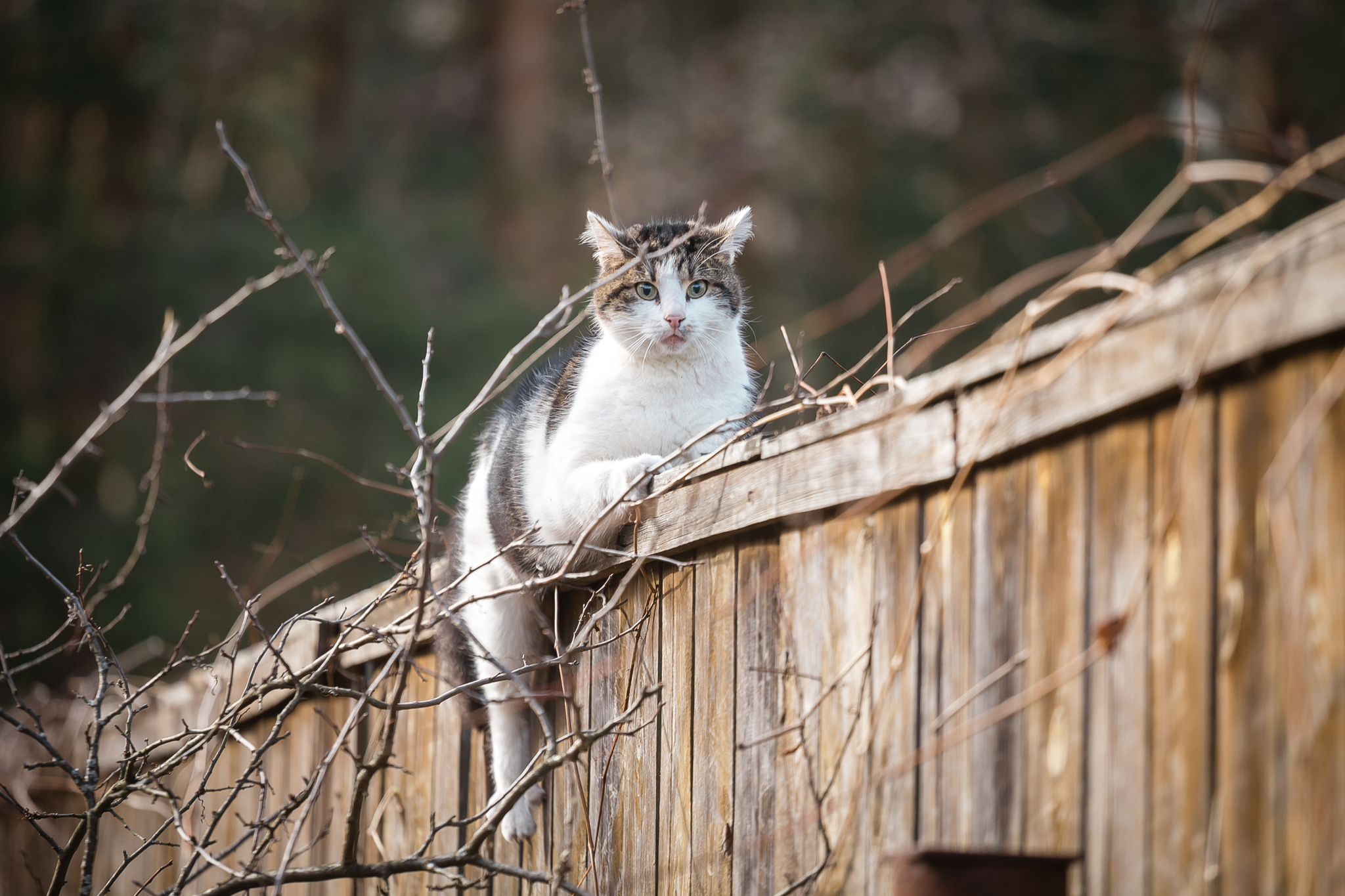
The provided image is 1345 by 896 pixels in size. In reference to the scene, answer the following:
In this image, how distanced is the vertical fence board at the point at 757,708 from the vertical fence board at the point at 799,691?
0.02m

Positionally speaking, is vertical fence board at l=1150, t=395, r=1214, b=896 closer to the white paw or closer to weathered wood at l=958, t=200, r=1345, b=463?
weathered wood at l=958, t=200, r=1345, b=463

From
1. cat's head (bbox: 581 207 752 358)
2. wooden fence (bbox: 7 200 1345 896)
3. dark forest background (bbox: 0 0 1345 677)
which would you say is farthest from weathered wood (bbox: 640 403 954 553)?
dark forest background (bbox: 0 0 1345 677)

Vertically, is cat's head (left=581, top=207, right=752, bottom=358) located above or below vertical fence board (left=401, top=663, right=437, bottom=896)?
above

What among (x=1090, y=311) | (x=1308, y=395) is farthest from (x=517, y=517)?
(x=1308, y=395)

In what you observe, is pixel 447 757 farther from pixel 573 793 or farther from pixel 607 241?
pixel 607 241

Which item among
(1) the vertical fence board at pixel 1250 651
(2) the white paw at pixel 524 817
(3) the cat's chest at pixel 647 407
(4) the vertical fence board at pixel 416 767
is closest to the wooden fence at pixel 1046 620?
(1) the vertical fence board at pixel 1250 651

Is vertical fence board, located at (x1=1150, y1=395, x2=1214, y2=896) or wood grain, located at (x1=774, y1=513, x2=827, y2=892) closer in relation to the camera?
vertical fence board, located at (x1=1150, y1=395, x2=1214, y2=896)

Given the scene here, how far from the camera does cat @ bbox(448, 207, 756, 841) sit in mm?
2703

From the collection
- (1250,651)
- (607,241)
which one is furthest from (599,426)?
(1250,651)

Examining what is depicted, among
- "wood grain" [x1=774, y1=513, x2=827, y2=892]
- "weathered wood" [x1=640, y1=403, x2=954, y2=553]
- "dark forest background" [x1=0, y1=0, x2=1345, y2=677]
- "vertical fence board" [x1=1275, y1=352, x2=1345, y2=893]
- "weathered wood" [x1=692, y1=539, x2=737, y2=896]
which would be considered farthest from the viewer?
"dark forest background" [x1=0, y1=0, x2=1345, y2=677]

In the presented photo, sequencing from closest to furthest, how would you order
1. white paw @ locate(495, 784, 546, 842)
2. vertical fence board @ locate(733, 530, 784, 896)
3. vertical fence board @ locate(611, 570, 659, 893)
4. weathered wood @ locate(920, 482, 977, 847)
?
weathered wood @ locate(920, 482, 977, 847), vertical fence board @ locate(733, 530, 784, 896), vertical fence board @ locate(611, 570, 659, 893), white paw @ locate(495, 784, 546, 842)

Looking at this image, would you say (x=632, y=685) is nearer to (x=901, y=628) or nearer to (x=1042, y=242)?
(x=901, y=628)

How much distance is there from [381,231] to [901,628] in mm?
10710

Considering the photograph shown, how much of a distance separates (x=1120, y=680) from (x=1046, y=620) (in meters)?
0.12
